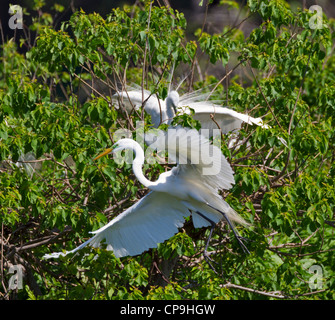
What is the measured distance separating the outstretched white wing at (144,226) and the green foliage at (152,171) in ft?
0.41

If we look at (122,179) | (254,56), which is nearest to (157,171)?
(122,179)

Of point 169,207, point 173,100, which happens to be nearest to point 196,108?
point 173,100

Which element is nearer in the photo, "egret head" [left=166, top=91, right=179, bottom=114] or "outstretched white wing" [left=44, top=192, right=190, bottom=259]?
"outstretched white wing" [left=44, top=192, right=190, bottom=259]

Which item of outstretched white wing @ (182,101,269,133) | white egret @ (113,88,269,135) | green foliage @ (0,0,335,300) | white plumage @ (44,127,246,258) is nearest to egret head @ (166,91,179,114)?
white egret @ (113,88,269,135)

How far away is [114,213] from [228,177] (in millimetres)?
1113

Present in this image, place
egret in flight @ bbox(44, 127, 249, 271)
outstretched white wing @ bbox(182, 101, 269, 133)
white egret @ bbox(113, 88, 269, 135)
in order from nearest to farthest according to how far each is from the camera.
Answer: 1. egret in flight @ bbox(44, 127, 249, 271)
2. outstretched white wing @ bbox(182, 101, 269, 133)
3. white egret @ bbox(113, 88, 269, 135)

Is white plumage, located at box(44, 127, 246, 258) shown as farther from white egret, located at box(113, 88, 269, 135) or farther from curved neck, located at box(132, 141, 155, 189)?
white egret, located at box(113, 88, 269, 135)

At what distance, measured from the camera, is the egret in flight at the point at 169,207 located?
Answer: 4301mm

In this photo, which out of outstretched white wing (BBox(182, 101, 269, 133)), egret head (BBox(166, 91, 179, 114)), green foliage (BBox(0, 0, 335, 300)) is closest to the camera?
green foliage (BBox(0, 0, 335, 300))

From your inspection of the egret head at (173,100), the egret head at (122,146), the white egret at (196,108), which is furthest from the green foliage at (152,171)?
the egret head at (173,100)

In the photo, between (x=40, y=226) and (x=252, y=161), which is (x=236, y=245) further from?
(x=40, y=226)

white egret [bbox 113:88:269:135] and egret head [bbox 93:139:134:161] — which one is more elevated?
white egret [bbox 113:88:269:135]

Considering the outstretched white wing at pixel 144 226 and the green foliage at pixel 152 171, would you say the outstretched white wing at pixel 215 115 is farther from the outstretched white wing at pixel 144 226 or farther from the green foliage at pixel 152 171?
the outstretched white wing at pixel 144 226

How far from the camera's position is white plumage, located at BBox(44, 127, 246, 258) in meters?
4.30
